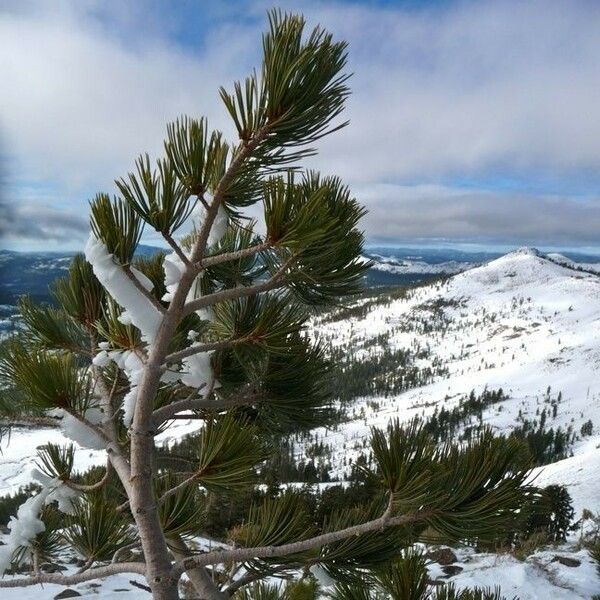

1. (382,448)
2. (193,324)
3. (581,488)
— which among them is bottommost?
(581,488)

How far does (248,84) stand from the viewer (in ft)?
5.90

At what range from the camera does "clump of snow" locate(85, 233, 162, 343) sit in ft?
6.43

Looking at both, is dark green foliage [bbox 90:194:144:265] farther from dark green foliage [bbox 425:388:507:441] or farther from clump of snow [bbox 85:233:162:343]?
dark green foliage [bbox 425:388:507:441]

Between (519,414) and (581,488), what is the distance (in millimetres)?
81885

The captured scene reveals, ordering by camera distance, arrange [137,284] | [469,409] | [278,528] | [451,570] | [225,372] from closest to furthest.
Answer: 1. [137,284]
2. [278,528]
3. [225,372]
4. [451,570]
5. [469,409]

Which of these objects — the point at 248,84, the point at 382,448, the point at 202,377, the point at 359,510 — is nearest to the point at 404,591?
the point at 359,510

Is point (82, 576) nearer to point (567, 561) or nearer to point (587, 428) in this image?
point (567, 561)

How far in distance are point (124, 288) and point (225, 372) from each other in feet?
3.97

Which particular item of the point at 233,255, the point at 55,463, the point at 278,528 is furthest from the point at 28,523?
the point at 233,255

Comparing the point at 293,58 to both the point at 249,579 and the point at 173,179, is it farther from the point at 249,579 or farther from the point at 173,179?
the point at 249,579

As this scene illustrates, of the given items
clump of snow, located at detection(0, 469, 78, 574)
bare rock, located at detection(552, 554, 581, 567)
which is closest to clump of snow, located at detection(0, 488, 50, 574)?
clump of snow, located at detection(0, 469, 78, 574)

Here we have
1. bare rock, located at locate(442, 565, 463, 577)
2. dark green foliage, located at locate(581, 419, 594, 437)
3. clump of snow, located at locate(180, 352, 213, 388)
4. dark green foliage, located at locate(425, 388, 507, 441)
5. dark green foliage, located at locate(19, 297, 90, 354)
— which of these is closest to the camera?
clump of snow, located at locate(180, 352, 213, 388)

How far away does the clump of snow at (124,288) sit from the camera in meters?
1.96

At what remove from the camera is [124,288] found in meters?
2.01
